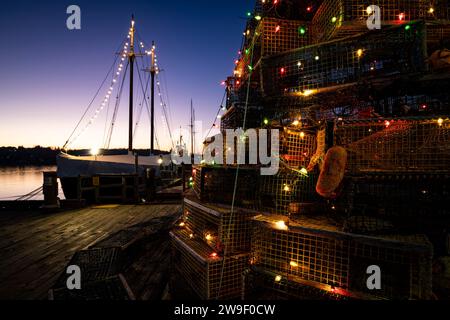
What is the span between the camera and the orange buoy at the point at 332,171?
238 cm

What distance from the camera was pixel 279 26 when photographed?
12.1 ft

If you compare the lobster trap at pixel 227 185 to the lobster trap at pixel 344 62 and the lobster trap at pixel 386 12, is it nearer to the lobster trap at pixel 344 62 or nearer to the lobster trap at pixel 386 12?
the lobster trap at pixel 344 62

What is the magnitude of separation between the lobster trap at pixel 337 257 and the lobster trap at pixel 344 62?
5.90 feet

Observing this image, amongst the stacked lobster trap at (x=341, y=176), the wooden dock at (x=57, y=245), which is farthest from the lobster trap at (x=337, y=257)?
the wooden dock at (x=57, y=245)

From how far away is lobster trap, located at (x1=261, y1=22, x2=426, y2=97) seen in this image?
2.62 meters

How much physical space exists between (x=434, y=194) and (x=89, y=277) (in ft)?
16.2

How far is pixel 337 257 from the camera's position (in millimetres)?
2387

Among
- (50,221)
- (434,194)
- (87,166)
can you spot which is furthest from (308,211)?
(87,166)

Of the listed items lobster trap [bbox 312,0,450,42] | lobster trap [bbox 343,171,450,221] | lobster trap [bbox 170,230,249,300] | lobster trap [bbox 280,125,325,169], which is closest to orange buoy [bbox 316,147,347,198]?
lobster trap [bbox 343,171,450,221]

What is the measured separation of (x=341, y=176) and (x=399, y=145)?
1.28 meters

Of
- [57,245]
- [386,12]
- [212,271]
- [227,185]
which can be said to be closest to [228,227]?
[212,271]

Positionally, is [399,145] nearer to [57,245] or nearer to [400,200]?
[400,200]
